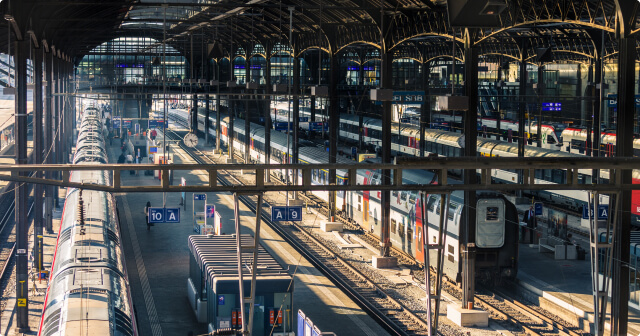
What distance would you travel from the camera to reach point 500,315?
74.5 ft

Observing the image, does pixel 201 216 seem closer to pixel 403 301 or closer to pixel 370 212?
pixel 370 212

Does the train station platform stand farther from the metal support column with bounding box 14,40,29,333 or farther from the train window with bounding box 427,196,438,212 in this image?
the train window with bounding box 427,196,438,212

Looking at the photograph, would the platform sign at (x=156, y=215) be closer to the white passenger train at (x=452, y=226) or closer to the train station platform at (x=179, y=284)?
the train station platform at (x=179, y=284)

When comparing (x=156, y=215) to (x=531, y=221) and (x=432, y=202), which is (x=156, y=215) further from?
(x=531, y=221)

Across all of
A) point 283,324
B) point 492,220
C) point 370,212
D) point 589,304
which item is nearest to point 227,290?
point 283,324

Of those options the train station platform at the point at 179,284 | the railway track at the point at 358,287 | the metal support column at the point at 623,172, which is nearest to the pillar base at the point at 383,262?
the railway track at the point at 358,287

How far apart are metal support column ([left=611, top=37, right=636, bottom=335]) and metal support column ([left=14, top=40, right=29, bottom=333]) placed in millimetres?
14877

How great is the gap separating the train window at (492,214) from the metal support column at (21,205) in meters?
13.5

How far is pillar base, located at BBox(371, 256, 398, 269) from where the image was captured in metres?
28.7

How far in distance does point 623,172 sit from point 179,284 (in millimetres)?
14527

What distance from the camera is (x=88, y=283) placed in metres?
14.8

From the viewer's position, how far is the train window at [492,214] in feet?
80.7

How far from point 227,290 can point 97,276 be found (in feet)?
13.0

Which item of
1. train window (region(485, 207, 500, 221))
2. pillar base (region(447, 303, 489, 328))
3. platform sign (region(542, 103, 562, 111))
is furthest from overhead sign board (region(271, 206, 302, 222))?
platform sign (region(542, 103, 562, 111))
